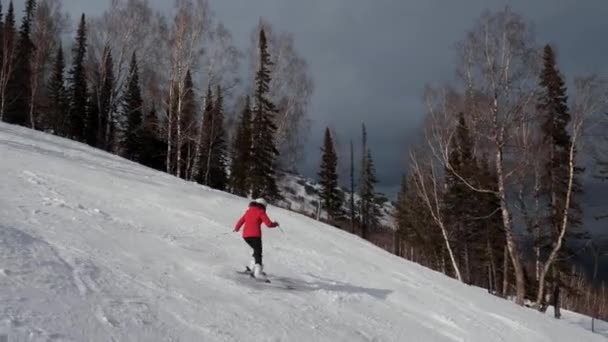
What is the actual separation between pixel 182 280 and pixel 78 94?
46.2m

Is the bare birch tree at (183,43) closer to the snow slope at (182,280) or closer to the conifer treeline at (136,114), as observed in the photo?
the conifer treeline at (136,114)

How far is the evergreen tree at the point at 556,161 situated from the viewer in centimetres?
2420

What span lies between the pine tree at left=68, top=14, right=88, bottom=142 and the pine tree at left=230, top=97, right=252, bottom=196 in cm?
1693

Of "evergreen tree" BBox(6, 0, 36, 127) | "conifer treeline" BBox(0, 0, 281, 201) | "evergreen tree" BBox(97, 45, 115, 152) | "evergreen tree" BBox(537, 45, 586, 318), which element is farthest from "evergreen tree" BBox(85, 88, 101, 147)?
"evergreen tree" BBox(537, 45, 586, 318)

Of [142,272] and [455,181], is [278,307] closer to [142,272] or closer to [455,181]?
[142,272]

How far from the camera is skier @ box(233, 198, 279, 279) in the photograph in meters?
9.00

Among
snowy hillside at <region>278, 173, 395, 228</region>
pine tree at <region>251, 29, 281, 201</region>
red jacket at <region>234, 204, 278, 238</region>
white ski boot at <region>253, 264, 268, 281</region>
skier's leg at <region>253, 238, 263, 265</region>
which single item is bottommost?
snowy hillside at <region>278, 173, 395, 228</region>

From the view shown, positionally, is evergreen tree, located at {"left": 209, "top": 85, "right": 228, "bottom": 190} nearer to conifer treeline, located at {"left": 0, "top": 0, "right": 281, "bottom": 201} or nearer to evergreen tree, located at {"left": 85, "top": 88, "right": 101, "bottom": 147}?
conifer treeline, located at {"left": 0, "top": 0, "right": 281, "bottom": 201}

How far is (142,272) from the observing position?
7.51m

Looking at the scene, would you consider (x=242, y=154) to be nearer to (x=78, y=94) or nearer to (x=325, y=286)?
(x=78, y=94)

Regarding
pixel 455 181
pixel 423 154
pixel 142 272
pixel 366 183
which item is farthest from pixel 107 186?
pixel 366 183

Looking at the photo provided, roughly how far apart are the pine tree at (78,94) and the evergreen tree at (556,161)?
42782 mm

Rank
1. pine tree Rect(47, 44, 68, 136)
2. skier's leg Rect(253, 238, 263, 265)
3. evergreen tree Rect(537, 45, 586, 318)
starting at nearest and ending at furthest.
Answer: skier's leg Rect(253, 238, 263, 265), evergreen tree Rect(537, 45, 586, 318), pine tree Rect(47, 44, 68, 136)

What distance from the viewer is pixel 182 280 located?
768 cm
